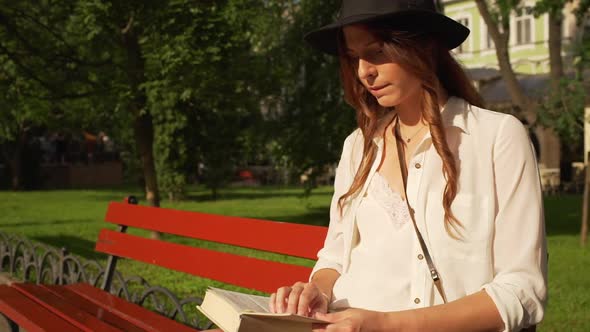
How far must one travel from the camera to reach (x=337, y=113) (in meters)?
16.7

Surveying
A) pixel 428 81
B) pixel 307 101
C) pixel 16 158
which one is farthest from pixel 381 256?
pixel 16 158

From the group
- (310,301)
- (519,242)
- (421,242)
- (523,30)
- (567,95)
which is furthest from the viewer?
(523,30)

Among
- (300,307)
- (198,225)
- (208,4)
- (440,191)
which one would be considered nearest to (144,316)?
(198,225)

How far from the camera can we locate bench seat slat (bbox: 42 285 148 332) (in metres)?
4.26

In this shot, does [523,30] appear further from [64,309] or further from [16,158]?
[64,309]

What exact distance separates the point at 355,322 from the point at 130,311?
2635 millimetres

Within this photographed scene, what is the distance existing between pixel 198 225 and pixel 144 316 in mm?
690

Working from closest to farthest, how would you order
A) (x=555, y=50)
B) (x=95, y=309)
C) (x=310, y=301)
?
(x=310, y=301), (x=95, y=309), (x=555, y=50)

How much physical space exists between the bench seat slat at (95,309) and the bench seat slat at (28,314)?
0.20 meters

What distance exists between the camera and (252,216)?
69.5 feet

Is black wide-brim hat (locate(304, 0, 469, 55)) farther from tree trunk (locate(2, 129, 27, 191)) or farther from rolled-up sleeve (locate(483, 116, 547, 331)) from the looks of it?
tree trunk (locate(2, 129, 27, 191))

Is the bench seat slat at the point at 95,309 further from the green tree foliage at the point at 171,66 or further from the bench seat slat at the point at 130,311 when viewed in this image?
the green tree foliage at the point at 171,66

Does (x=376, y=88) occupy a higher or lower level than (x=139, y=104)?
lower

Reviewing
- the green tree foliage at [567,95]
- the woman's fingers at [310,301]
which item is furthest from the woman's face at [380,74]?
the green tree foliage at [567,95]
